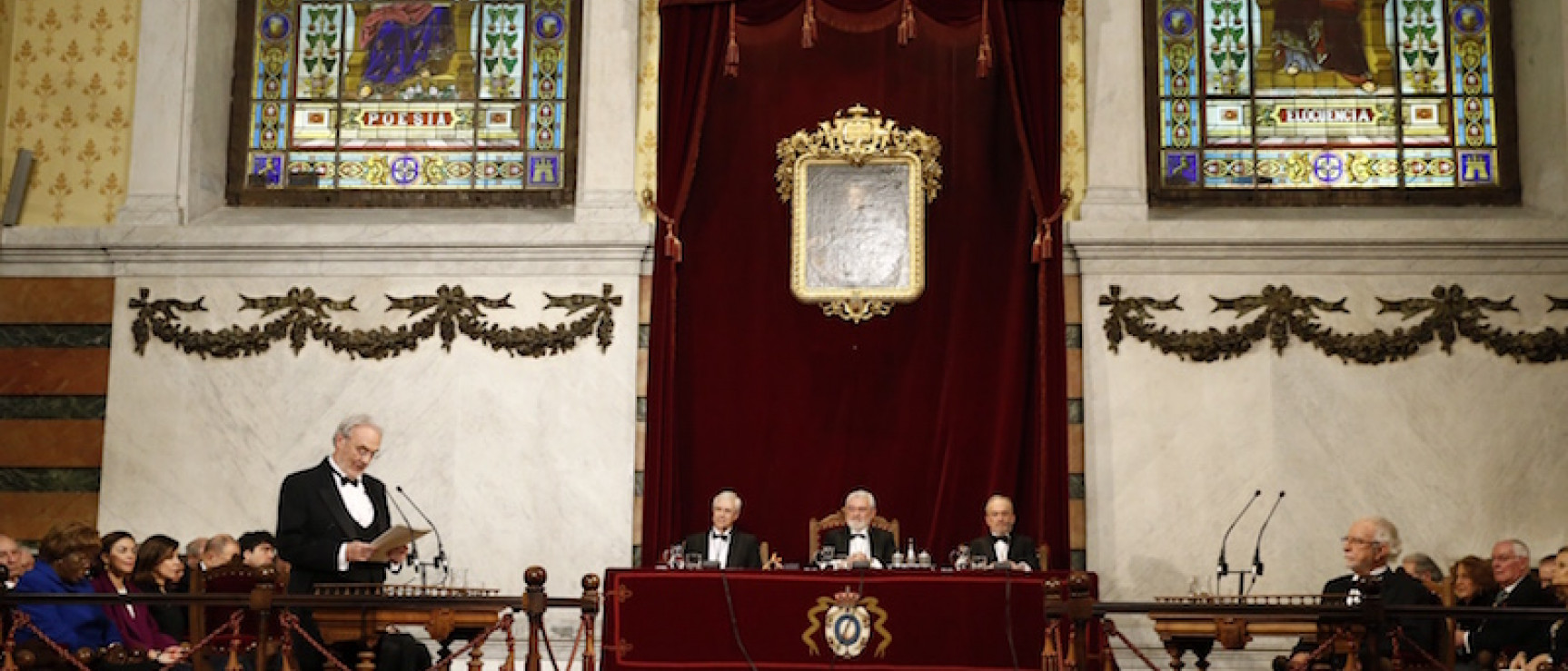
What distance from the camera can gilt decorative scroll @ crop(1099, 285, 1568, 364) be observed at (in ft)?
30.8

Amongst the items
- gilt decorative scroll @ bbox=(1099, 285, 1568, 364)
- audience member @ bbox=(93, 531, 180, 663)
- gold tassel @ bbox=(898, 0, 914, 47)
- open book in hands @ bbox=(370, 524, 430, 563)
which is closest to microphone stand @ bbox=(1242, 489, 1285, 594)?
gilt decorative scroll @ bbox=(1099, 285, 1568, 364)

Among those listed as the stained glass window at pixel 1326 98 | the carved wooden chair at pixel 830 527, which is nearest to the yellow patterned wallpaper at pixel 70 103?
the carved wooden chair at pixel 830 527

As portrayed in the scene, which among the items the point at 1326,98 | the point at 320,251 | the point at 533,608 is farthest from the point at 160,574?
the point at 1326,98

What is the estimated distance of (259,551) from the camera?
25.0 ft

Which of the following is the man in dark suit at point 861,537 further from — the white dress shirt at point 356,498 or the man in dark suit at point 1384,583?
the white dress shirt at point 356,498

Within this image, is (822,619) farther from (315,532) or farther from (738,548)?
(315,532)

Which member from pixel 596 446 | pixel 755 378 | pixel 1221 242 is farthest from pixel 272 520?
pixel 1221 242

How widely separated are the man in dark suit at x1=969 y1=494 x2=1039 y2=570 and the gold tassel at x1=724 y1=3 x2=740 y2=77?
2.74 m

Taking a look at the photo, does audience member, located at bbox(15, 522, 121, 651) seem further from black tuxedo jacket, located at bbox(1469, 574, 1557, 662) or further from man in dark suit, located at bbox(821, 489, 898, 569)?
black tuxedo jacket, located at bbox(1469, 574, 1557, 662)

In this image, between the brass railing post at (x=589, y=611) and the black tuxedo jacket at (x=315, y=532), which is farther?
the black tuxedo jacket at (x=315, y=532)

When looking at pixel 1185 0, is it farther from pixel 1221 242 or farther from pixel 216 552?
pixel 216 552

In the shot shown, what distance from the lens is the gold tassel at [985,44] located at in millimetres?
9469

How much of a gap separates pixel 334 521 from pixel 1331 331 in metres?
5.40

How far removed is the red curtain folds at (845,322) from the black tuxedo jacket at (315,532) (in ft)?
7.99
